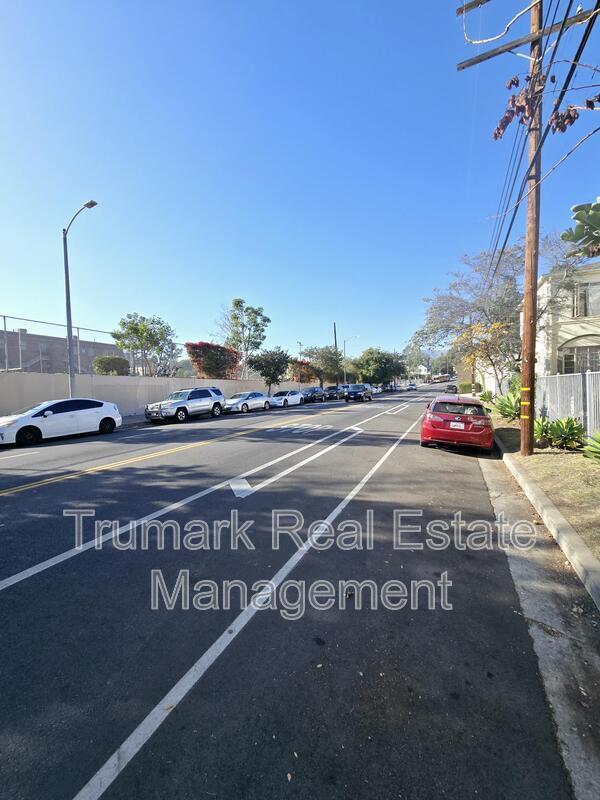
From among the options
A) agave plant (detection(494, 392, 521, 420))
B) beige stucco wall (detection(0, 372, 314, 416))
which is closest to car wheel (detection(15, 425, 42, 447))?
beige stucco wall (detection(0, 372, 314, 416))

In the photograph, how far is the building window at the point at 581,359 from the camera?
20.5 m

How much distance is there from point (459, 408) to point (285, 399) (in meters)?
22.5

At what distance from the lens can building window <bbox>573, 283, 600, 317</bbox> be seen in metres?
20.1

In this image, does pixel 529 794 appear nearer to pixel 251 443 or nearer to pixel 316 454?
Answer: pixel 316 454

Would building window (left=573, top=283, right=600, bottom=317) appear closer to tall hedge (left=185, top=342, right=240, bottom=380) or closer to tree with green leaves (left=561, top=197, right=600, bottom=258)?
tree with green leaves (left=561, top=197, right=600, bottom=258)

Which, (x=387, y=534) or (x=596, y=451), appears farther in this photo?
(x=596, y=451)

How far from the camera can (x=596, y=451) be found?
7.32 meters

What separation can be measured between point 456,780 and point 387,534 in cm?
288

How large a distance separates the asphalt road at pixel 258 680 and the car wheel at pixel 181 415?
15105mm

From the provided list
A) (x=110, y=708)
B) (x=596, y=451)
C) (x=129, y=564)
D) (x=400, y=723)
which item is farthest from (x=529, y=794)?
(x=596, y=451)

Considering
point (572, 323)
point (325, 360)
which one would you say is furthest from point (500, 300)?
point (325, 360)

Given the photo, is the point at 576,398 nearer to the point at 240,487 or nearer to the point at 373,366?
the point at 240,487

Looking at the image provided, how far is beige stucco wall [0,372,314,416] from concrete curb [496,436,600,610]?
20632 millimetres

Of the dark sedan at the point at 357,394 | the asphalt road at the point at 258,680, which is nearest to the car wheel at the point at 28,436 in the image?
the asphalt road at the point at 258,680
